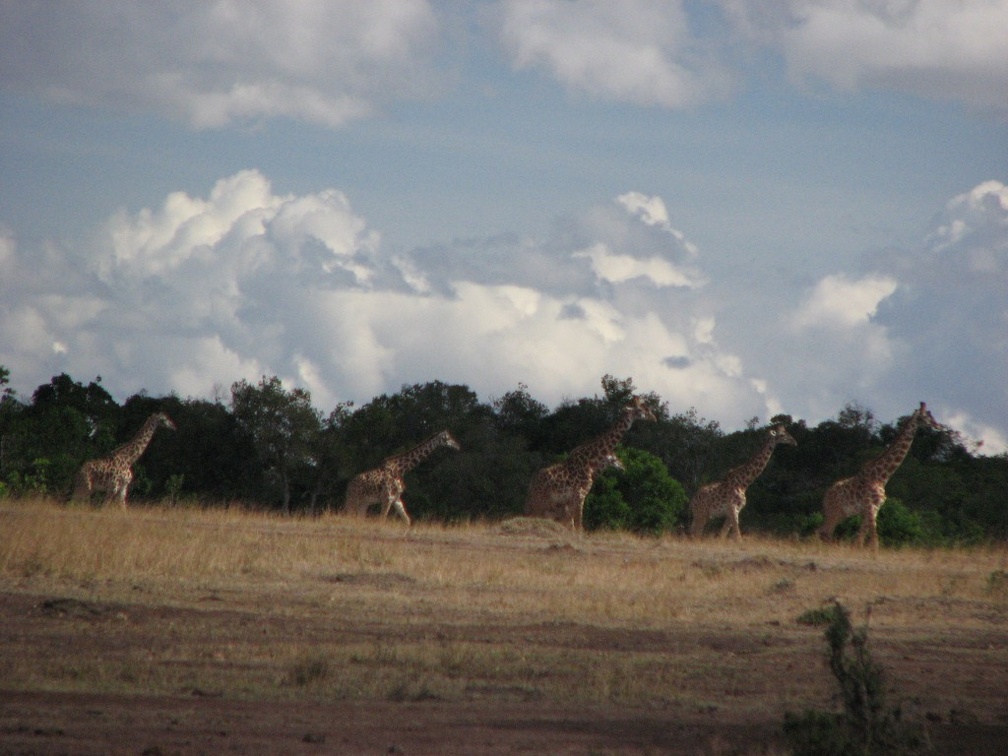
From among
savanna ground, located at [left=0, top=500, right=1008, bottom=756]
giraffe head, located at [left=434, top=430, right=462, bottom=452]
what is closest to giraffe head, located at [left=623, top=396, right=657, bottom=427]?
giraffe head, located at [left=434, top=430, right=462, bottom=452]

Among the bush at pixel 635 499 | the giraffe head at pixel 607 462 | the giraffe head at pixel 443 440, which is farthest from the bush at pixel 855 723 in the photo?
the bush at pixel 635 499

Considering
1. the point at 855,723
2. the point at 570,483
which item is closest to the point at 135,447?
the point at 570,483

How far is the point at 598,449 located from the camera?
79.7 feet

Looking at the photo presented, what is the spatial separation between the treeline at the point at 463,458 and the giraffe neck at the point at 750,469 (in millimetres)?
2641

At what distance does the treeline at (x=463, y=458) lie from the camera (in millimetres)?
27250

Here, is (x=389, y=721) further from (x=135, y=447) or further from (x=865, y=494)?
(x=135, y=447)

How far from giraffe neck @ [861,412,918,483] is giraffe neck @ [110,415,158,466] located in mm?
12432

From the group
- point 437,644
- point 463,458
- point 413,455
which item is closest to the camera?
point 437,644

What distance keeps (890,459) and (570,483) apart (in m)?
5.52

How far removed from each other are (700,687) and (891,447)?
15.8 meters

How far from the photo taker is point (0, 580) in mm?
12891

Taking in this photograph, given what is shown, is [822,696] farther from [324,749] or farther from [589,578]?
[589,578]

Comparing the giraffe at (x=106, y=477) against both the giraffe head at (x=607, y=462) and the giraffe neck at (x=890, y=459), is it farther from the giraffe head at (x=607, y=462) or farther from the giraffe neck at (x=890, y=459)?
the giraffe neck at (x=890, y=459)

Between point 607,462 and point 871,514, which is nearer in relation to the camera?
point 871,514
